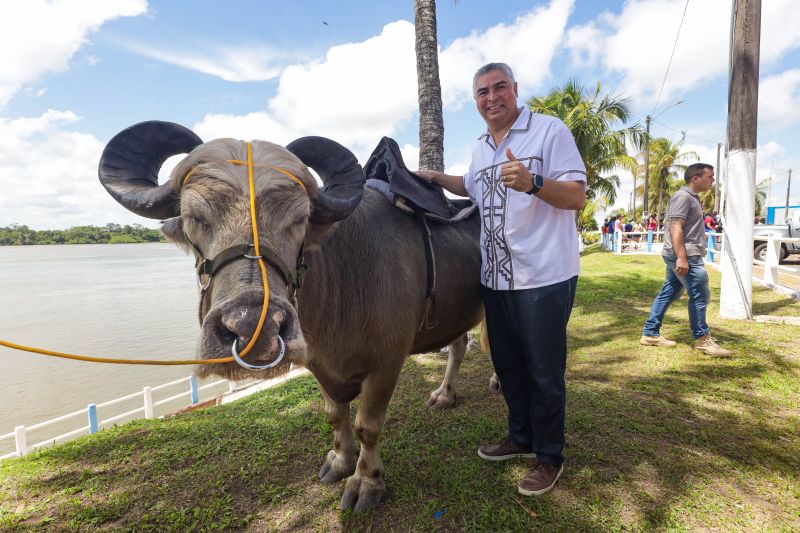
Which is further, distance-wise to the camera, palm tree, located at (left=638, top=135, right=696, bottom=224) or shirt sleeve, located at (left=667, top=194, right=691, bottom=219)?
palm tree, located at (left=638, top=135, right=696, bottom=224)

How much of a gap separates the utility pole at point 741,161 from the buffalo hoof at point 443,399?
589 cm

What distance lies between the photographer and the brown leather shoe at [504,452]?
3199 millimetres

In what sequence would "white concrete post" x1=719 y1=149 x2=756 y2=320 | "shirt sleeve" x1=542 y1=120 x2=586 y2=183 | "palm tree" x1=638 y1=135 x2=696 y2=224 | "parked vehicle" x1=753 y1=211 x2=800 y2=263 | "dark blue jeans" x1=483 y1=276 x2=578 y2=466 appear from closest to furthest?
1. "shirt sleeve" x1=542 y1=120 x2=586 y2=183
2. "dark blue jeans" x1=483 y1=276 x2=578 y2=466
3. "white concrete post" x1=719 y1=149 x2=756 y2=320
4. "parked vehicle" x1=753 y1=211 x2=800 y2=263
5. "palm tree" x1=638 y1=135 x2=696 y2=224

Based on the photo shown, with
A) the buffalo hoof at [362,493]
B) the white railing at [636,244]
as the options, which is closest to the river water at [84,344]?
the buffalo hoof at [362,493]

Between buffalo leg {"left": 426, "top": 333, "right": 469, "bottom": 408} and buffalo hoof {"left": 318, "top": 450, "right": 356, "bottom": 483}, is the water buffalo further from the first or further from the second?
buffalo leg {"left": 426, "top": 333, "right": 469, "bottom": 408}

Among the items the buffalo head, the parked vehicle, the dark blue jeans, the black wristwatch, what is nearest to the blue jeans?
the dark blue jeans

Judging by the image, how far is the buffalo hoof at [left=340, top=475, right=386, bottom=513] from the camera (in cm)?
276

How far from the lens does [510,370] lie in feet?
9.96

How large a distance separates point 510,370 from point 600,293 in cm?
820

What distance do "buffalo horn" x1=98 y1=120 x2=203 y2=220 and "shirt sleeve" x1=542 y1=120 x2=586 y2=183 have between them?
2125 millimetres

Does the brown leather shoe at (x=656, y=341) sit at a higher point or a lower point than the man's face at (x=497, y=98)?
lower

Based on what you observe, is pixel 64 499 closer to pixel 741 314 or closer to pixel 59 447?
pixel 59 447

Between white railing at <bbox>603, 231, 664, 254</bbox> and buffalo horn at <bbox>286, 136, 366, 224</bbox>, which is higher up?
buffalo horn at <bbox>286, 136, 366, 224</bbox>

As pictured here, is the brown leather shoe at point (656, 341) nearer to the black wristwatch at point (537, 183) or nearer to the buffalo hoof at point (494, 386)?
the buffalo hoof at point (494, 386)
